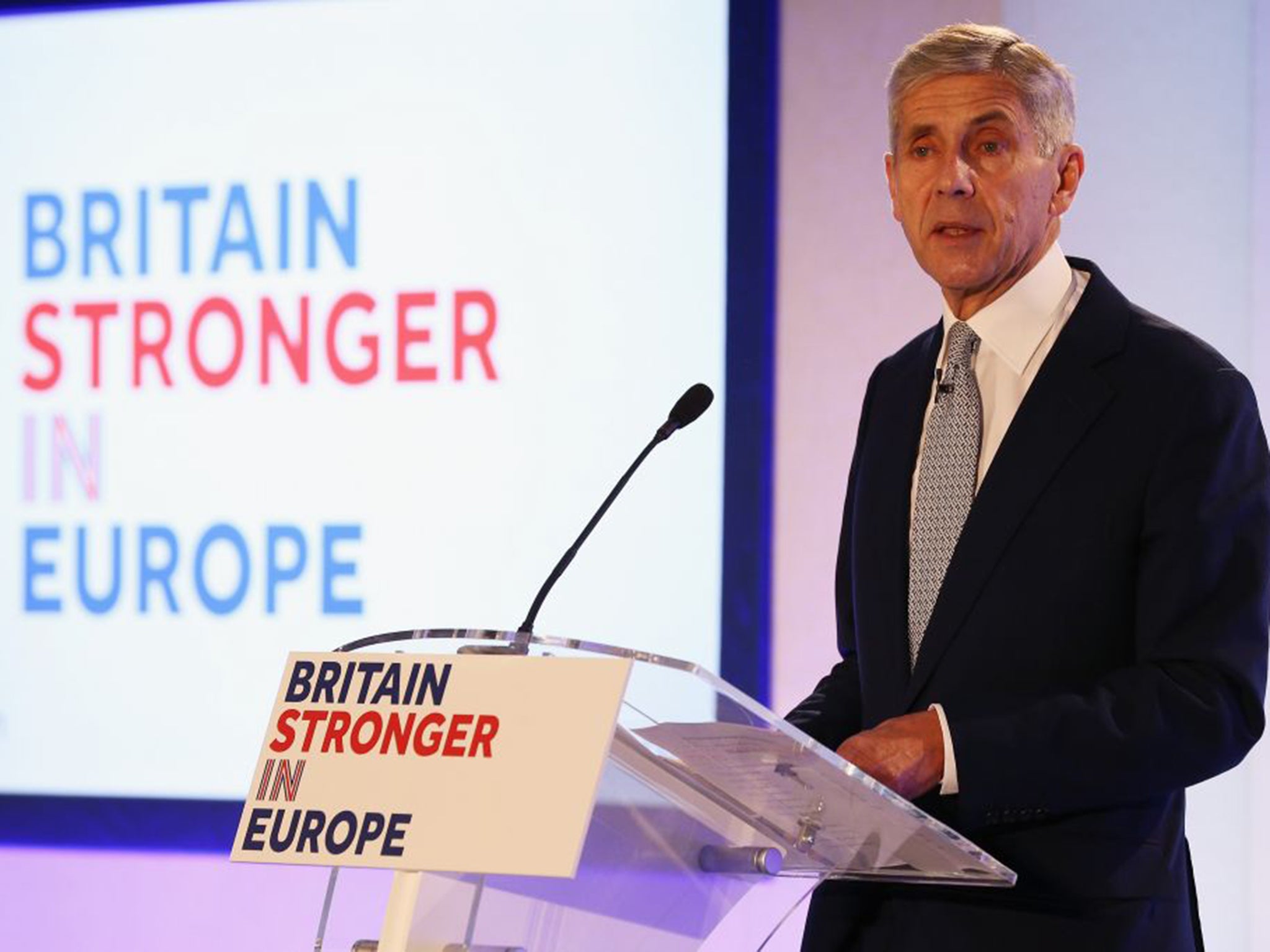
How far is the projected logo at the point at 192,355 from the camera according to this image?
3699mm

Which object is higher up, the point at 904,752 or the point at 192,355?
the point at 192,355

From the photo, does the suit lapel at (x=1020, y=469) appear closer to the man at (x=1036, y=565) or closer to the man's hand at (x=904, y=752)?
the man at (x=1036, y=565)

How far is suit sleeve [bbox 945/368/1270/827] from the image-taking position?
5.08 feet

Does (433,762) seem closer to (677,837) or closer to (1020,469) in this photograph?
(677,837)

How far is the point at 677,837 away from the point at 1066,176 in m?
0.90

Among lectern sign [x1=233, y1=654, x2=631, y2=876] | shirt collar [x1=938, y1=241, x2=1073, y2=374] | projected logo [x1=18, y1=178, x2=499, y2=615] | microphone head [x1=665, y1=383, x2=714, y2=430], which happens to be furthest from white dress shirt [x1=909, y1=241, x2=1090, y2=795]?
projected logo [x1=18, y1=178, x2=499, y2=615]

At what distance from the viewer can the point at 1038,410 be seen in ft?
5.64

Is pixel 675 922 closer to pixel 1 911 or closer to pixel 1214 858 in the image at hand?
pixel 1214 858

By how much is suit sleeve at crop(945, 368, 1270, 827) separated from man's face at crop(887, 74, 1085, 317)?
28 cm

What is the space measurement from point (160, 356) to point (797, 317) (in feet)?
4.68

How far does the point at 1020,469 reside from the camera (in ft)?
5.58

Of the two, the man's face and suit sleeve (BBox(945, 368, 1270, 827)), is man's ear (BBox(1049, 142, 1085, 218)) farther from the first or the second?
suit sleeve (BBox(945, 368, 1270, 827))

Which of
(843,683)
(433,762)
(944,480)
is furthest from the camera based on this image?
(843,683)

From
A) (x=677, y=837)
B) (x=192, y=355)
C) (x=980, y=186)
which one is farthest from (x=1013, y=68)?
(x=192, y=355)
